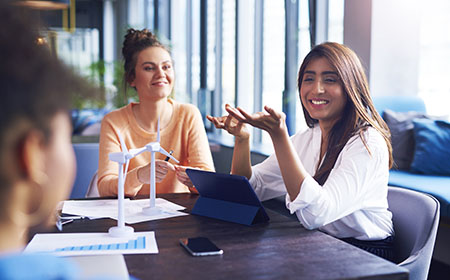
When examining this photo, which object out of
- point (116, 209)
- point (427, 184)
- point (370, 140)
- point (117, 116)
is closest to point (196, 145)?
point (117, 116)

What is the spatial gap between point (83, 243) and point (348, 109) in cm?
105

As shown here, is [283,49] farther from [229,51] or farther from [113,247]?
[113,247]

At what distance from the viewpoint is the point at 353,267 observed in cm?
110

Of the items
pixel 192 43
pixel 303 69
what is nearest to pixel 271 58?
pixel 192 43

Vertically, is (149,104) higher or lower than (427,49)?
lower

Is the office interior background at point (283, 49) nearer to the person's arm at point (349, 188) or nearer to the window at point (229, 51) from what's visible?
the window at point (229, 51)

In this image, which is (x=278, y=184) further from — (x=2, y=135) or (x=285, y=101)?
(x=285, y=101)

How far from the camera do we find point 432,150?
3209 mm

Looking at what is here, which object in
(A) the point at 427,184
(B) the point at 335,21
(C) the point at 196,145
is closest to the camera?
(C) the point at 196,145

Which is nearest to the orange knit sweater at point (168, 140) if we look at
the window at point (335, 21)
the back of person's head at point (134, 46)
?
the back of person's head at point (134, 46)

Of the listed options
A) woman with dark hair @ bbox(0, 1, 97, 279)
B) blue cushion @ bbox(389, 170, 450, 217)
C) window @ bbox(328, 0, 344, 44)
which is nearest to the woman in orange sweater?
blue cushion @ bbox(389, 170, 450, 217)

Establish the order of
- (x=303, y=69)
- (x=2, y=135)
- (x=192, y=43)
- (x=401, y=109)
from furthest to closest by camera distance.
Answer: (x=192, y=43) < (x=401, y=109) < (x=303, y=69) < (x=2, y=135)

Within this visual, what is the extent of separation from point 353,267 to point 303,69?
3.45ft

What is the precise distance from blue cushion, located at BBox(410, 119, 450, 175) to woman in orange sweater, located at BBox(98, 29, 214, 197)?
5.14 ft
